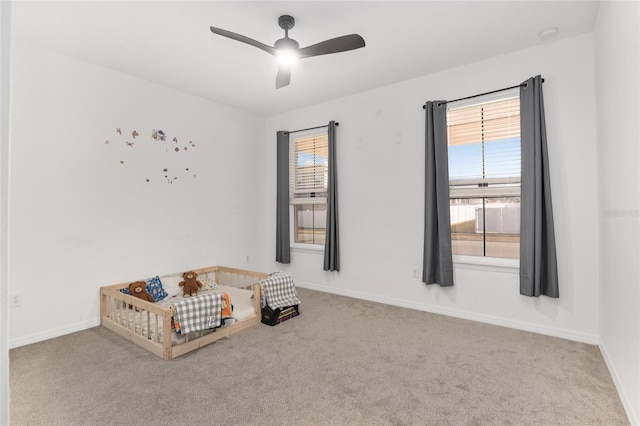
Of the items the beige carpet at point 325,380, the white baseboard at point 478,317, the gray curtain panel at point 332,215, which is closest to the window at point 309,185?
the gray curtain panel at point 332,215

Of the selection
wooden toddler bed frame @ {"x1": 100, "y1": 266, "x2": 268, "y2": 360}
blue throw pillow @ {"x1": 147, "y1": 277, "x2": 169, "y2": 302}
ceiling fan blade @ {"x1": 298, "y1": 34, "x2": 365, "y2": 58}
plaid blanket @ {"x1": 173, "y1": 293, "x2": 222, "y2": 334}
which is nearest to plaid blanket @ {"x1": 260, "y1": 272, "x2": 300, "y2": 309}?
wooden toddler bed frame @ {"x1": 100, "y1": 266, "x2": 268, "y2": 360}

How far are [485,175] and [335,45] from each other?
1967mm

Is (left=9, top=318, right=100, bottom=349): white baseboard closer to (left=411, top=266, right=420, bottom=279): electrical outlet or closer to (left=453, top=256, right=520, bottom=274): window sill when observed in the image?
(left=411, top=266, right=420, bottom=279): electrical outlet

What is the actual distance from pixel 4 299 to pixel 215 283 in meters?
3.71

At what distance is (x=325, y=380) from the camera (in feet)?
7.02

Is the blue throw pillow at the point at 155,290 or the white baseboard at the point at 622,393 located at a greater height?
the blue throw pillow at the point at 155,290

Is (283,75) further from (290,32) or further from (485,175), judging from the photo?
(485,175)

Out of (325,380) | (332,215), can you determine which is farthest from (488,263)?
(325,380)

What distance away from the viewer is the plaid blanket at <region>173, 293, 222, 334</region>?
2494mm

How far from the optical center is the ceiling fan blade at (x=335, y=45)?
2.19 meters

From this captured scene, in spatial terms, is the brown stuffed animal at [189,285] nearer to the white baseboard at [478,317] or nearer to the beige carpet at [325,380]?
the beige carpet at [325,380]

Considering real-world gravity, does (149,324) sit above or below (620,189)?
below

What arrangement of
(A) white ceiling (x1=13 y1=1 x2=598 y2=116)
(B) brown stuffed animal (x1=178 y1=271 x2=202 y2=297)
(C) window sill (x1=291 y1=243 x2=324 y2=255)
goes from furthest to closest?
1. (C) window sill (x1=291 y1=243 x2=324 y2=255)
2. (B) brown stuffed animal (x1=178 y1=271 x2=202 y2=297)
3. (A) white ceiling (x1=13 y1=1 x2=598 y2=116)

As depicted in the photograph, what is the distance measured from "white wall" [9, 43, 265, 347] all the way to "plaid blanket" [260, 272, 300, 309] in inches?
49.9
